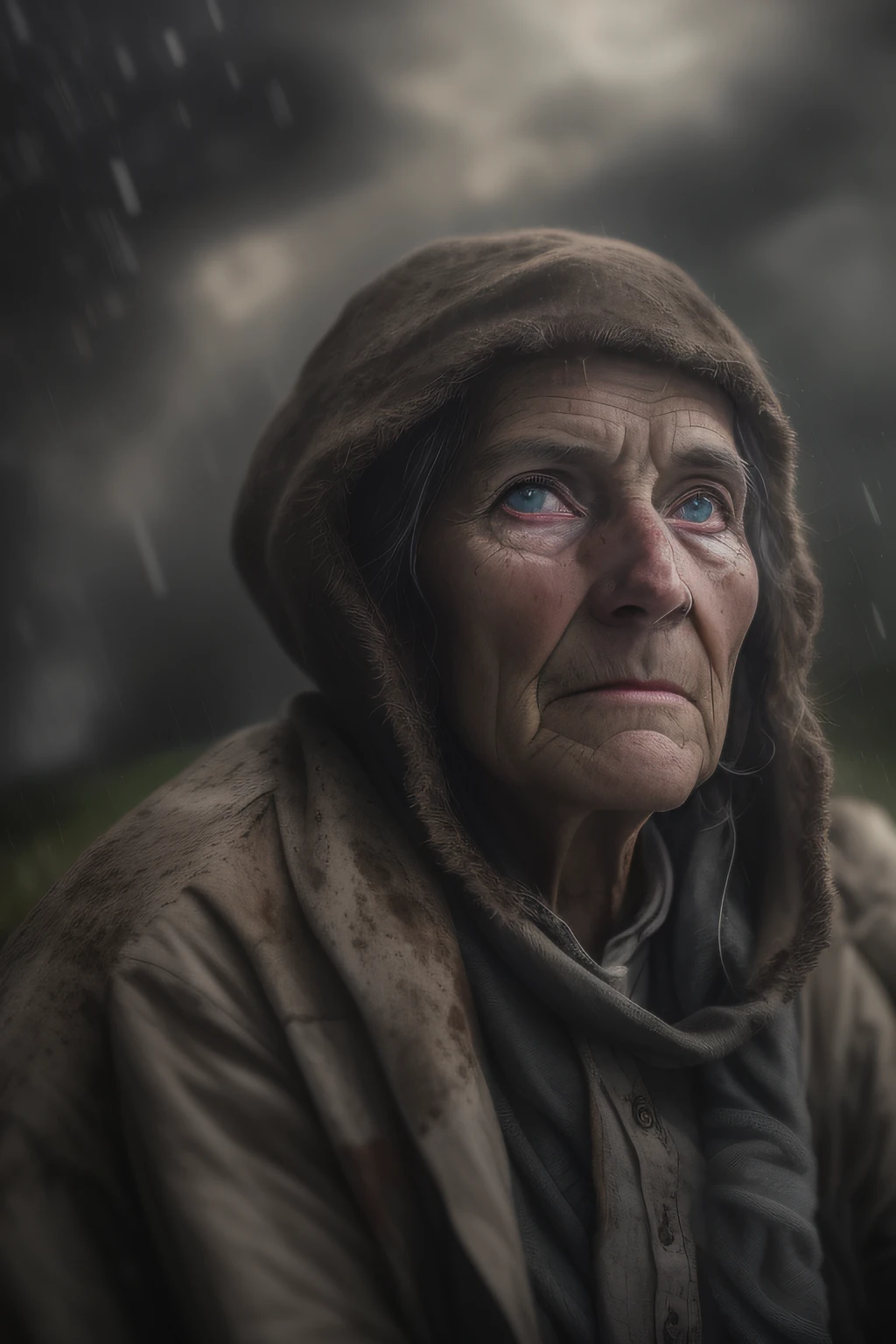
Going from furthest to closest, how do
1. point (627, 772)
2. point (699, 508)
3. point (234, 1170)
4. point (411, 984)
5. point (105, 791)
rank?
1. point (105, 791)
2. point (699, 508)
3. point (627, 772)
4. point (411, 984)
5. point (234, 1170)

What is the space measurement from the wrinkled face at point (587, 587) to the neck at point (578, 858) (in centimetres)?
7

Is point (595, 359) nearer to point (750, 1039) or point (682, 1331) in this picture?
point (750, 1039)

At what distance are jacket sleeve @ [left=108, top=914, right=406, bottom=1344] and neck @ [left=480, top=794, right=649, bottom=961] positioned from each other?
612 millimetres

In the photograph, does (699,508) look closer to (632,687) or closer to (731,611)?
(731,611)

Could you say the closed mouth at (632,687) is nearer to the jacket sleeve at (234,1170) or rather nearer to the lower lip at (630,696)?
the lower lip at (630,696)

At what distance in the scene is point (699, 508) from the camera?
1667 mm

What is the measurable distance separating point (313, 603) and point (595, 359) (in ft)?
2.37

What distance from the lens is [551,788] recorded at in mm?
1474

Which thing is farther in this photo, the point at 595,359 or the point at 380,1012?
the point at 595,359

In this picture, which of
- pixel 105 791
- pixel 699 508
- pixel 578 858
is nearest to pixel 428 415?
pixel 699 508

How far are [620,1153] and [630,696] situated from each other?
2.55ft

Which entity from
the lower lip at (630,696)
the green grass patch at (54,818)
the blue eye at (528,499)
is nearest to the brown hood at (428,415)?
the blue eye at (528,499)

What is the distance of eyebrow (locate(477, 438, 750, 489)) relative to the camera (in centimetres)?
152

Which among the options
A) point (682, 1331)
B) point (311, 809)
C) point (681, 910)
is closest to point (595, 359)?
point (311, 809)
